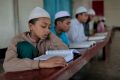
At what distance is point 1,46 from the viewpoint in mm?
4824

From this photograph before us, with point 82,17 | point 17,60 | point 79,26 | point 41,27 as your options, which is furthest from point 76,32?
point 17,60

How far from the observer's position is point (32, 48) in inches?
79.0

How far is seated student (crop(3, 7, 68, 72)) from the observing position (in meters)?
1.79

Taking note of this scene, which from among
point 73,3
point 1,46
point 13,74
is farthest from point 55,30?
point 73,3

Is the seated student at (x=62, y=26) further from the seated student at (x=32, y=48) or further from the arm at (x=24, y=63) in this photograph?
the arm at (x=24, y=63)

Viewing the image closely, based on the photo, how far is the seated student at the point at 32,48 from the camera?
1793mm

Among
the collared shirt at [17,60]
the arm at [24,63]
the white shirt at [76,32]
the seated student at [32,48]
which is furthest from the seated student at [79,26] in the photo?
the arm at [24,63]

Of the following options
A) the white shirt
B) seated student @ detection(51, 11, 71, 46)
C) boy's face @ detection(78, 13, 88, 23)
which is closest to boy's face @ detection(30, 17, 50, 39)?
seated student @ detection(51, 11, 71, 46)

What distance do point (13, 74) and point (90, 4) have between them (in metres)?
9.03

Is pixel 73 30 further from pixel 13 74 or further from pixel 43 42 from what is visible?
pixel 13 74

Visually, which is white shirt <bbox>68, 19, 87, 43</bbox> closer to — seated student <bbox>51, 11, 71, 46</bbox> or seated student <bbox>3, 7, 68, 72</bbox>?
seated student <bbox>51, 11, 71, 46</bbox>

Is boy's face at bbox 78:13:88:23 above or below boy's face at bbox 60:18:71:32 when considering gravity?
above

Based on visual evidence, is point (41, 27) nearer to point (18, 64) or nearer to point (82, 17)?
point (18, 64)

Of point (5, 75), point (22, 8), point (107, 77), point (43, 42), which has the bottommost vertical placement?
point (107, 77)
